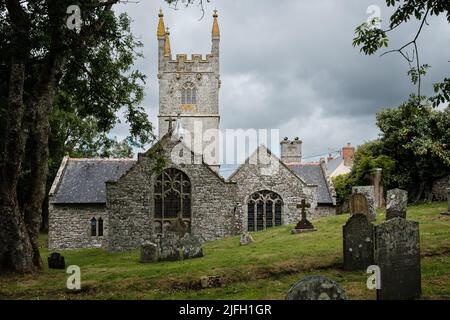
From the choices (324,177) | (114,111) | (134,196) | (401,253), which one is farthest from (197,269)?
(324,177)

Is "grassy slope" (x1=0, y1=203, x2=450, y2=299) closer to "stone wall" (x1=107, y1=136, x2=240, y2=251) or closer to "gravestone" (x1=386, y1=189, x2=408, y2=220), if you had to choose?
"gravestone" (x1=386, y1=189, x2=408, y2=220)

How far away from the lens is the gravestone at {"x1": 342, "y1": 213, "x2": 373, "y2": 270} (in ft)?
39.4

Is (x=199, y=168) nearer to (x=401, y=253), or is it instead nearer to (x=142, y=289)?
(x=142, y=289)

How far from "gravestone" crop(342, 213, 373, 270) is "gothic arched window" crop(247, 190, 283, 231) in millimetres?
16050

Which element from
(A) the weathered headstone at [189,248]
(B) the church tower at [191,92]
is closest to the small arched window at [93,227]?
(A) the weathered headstone at [189,248]

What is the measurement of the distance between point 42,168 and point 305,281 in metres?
11.1

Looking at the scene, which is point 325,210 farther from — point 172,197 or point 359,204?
point 359,204

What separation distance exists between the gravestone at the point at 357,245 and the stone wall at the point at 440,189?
18430 mm

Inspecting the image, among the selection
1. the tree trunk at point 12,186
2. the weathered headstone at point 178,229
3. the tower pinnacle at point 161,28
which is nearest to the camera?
the tree trunk at point 12,186

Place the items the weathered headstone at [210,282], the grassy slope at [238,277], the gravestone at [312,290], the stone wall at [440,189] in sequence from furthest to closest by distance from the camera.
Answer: the stone wall at [440,189] < the weathered headstone at [210,282] < the grassy slope at [238,277] < the gravestone at [312,290]

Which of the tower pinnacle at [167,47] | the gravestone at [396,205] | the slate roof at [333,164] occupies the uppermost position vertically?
the tower pinnacle at [167,47]

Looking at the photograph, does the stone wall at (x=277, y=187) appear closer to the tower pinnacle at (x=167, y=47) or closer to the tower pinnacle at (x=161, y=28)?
the tower pinnacle at (x=167, y=47)

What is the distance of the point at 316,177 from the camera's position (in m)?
32.7

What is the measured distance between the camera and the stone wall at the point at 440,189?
28031 mm
